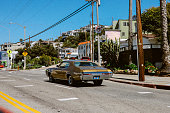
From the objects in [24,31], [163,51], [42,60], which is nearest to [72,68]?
[163,51]

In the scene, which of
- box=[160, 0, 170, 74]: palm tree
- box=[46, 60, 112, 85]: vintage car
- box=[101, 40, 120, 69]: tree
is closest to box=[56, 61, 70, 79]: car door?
box=[46, 60, 112, 85]: vintage car

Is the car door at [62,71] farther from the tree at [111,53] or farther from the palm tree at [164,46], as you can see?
the tree at [111,53]

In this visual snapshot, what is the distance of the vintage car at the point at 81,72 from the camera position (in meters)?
12.1

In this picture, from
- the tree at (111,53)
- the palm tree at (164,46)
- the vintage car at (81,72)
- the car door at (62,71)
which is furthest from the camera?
the tree at (111,53)

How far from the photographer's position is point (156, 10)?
43469mm

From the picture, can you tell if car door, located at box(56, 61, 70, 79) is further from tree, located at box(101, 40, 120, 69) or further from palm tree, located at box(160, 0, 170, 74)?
tree, located at box(101, 40, 120, 69)

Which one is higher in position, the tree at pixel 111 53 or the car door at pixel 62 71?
the tree at pixel 111 53

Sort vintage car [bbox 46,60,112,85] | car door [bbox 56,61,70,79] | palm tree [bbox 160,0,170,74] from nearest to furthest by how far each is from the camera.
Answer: vintage car [bbox 46,60,112,85]
car door [bbox 56,61,70,79]
palm tree [bbox 160,0,170,74]

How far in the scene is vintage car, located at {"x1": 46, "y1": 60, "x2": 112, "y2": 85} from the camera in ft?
39.7

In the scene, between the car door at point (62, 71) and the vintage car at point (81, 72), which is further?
the car door at point (62, 71)

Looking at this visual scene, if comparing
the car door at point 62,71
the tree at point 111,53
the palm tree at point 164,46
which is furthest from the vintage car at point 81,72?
the tree at point 111,53

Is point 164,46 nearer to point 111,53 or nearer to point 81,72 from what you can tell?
point 111,53

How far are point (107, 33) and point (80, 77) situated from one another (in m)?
48.7

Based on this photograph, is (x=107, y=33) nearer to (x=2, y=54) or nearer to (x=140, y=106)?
(x=140, y=106)
